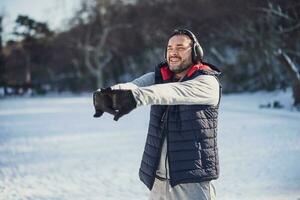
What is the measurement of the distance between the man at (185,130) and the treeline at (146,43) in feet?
57.6

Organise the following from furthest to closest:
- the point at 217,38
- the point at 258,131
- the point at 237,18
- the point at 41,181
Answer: the point at 217,38, the point at 237,18, the point at 258,131, the point at 41,181

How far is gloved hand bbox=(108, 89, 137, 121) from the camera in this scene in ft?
6.07

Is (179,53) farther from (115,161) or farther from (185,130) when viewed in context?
(115,161)

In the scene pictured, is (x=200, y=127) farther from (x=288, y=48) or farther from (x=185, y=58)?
(x=288, y=48)

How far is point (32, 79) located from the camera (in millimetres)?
51219

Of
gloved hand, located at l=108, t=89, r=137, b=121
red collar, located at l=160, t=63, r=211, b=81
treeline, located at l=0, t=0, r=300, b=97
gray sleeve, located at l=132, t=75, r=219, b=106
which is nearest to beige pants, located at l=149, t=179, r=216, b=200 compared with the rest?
gray sleeve, located at l=132, t=75, r=219, b=106

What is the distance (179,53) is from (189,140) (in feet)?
1.51

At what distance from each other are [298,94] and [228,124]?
537cm

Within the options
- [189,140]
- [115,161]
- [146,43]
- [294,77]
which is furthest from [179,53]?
[146,43]

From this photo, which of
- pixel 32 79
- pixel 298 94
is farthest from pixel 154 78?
pixel 32 79

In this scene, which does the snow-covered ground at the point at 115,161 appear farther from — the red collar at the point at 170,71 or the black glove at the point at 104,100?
the black glove at the point at 104,100

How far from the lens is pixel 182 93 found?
2.05 m

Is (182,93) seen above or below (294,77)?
below

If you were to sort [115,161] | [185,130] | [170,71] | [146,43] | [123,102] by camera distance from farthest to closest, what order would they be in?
[146,43], [115,161], [170,71], [185,130], [123,102]
